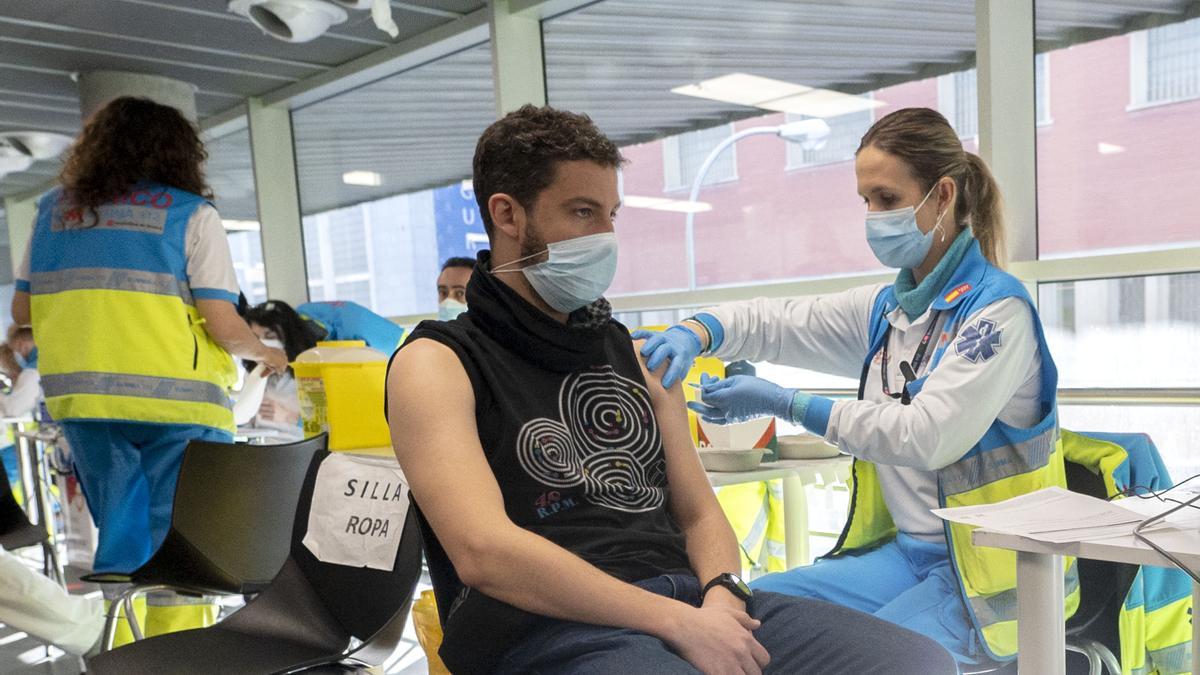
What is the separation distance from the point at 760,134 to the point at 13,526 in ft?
10.1

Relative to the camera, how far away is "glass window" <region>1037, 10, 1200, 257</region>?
7.75 feet

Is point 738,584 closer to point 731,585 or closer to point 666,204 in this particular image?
point 731,585

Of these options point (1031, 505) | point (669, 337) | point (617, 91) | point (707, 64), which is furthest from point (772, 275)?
point (1031, 505)

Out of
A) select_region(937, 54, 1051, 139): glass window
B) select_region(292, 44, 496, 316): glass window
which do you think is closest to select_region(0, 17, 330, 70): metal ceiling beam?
select_region(292, 44, 496, 316): glass window

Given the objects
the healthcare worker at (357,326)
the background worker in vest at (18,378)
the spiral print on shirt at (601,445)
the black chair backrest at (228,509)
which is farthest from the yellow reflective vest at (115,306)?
the background worker in vest at (18,378)

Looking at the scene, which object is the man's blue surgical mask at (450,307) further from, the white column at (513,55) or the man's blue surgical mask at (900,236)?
the man's blue surgical mask at (900,236)

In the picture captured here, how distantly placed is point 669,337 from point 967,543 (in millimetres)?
664

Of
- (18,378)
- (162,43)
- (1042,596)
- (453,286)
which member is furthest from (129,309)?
(18,378)

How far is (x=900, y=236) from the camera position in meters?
1.78

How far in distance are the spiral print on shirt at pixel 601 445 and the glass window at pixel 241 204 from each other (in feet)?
15.2

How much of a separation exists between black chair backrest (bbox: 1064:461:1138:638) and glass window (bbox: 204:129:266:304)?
4961mm

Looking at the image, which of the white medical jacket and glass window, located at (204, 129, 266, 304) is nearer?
the white medical jacket

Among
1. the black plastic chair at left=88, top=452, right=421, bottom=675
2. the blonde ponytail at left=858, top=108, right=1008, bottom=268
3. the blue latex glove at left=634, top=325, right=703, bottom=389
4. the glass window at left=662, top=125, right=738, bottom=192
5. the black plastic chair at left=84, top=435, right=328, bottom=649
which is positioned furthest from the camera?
the glass window at left=662, top=125, right=738, bottom=192

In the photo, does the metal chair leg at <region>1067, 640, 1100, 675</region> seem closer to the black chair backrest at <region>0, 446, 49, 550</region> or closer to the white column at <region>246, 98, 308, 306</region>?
the black chair backrest at <region>0, 446, 49, 550</region>
